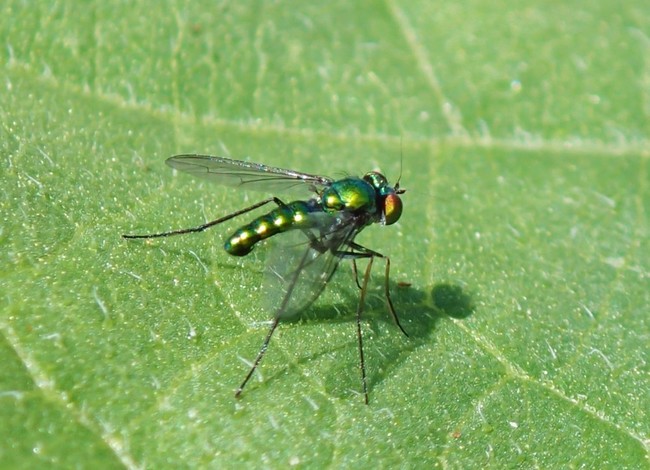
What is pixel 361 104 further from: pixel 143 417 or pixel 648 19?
pixel 143 417

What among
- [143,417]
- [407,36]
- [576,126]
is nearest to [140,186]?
[143,417]

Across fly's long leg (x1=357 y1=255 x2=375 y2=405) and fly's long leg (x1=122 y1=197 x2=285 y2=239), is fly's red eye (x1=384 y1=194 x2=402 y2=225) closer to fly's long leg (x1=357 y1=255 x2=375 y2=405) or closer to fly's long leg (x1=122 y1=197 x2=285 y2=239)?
fly's long leg (x1=357 y1=255 x2=375 y2=405)

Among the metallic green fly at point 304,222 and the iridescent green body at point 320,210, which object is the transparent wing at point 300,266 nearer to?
the metallic green fly at point 304,222

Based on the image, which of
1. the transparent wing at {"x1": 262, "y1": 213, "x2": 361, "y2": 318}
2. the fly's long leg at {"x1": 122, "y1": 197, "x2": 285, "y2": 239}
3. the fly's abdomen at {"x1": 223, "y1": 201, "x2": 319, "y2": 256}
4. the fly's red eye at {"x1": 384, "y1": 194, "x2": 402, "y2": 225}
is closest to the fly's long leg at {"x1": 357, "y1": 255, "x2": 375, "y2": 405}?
the transparent wing at {"x1": 262, "y1": 213, "x2": 361, "y2": 318}

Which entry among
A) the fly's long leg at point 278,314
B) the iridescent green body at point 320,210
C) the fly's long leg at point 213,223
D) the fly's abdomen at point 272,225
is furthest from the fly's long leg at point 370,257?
the fly's long leg at point 213,223

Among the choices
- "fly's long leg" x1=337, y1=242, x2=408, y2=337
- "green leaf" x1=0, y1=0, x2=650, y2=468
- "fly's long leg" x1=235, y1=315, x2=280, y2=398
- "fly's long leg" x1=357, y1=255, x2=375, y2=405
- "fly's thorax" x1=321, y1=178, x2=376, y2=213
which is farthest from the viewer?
"fly's thorax" x1=321, y1=178, x2=376, y2=213

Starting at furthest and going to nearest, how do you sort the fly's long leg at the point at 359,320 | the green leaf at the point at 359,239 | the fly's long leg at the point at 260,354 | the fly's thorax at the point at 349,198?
the fly's thorax at the point at 349,198, the fly's long leg at the point at 359,320, the fly's long leg at the point at 260,354, the green leaf at the point at 359,239

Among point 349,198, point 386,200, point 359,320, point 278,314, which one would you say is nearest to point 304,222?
point 349,198

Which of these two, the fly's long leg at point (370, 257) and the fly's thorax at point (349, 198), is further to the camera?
the fly's thorax at point (349, 198)
